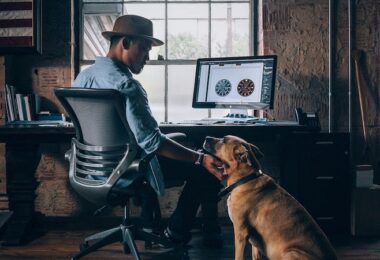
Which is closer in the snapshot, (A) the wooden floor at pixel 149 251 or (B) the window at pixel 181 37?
(A) the wooden floor at pixel 149 251

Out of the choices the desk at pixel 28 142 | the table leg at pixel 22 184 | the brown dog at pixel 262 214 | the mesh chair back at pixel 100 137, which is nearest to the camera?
the brown dog at pixel 262 214

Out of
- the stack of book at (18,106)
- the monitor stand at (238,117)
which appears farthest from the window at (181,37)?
the stack of book at (18,106)

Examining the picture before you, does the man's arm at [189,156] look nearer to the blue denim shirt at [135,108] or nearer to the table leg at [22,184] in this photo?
the blue denim shirt at [135,108]

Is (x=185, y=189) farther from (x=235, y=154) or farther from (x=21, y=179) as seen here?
(x=21, y=179)

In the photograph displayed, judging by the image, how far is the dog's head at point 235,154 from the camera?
2.49 meters

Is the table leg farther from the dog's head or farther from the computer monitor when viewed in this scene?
the dog's head

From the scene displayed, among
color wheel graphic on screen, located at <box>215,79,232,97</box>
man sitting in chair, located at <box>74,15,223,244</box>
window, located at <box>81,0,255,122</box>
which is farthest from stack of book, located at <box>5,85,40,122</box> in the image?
color wheel graphic on screen, located at <box>215,79,232,97</box>

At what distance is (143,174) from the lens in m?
2.62

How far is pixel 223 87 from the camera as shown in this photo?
3676mm

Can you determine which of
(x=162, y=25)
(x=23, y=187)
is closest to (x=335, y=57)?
(x=162, y=25)

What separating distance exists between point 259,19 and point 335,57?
0.67m

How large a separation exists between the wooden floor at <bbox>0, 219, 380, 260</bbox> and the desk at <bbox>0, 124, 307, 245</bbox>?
17 centimetres

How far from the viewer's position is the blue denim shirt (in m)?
2.48

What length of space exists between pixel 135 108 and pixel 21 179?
56.7 inches
